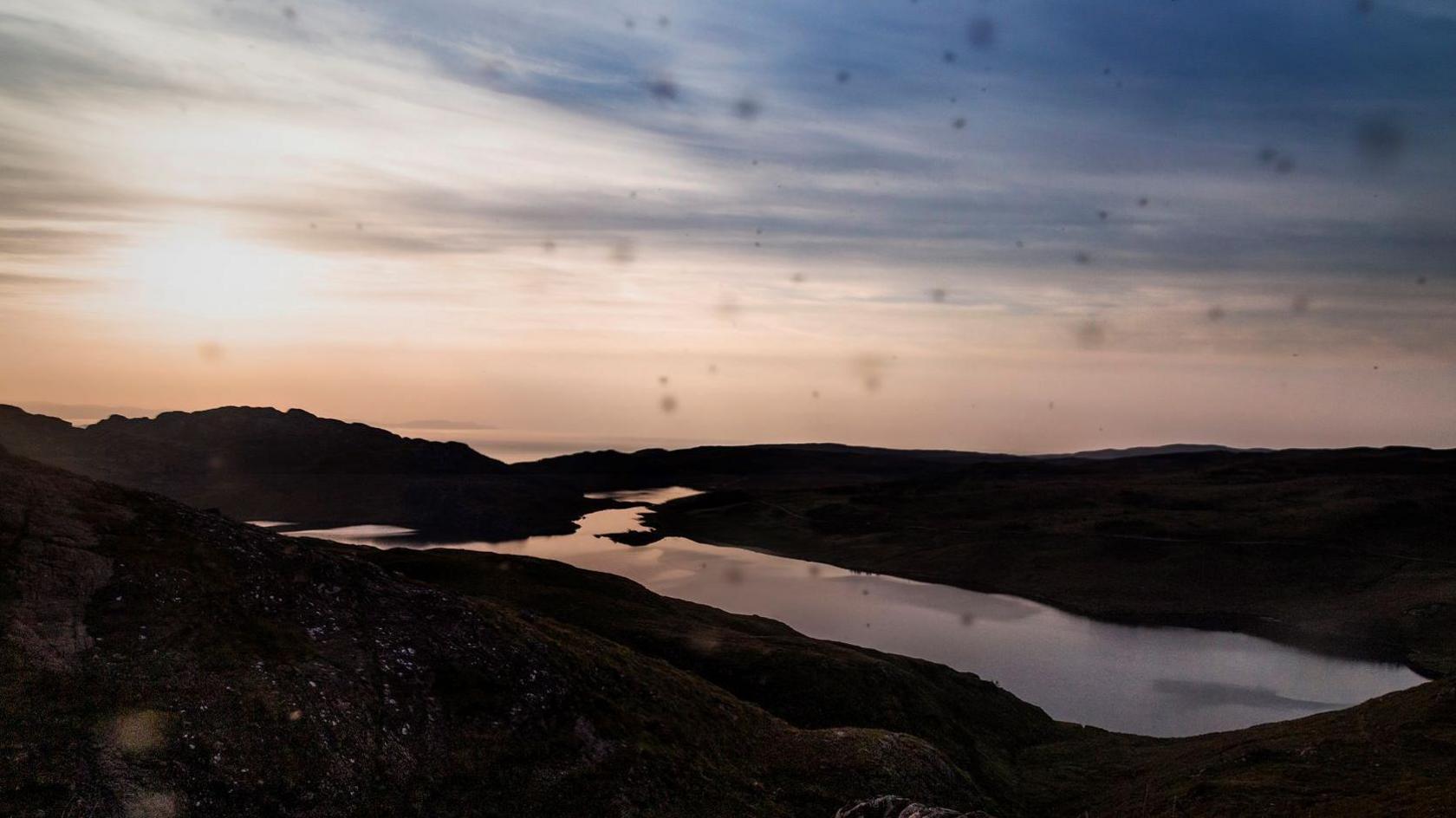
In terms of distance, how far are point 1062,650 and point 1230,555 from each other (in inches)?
2538

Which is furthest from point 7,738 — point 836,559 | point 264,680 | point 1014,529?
point 1014,529

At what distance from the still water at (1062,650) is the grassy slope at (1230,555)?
8.83m

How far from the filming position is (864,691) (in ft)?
191

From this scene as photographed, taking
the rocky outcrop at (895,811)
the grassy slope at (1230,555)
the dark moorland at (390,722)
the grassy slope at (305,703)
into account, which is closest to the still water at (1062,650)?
the grassy slope at (1230,555)

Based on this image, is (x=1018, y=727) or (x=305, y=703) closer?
(x=305, y=703)

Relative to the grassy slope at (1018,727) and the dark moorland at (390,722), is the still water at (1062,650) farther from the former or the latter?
the dark moorland at (390,722)

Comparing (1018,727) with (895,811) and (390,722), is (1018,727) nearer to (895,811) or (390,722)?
(895,811)

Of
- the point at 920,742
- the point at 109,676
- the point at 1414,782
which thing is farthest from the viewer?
the point at 920,742

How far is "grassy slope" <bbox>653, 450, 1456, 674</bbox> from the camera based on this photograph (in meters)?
115

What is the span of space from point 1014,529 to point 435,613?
15685 cm

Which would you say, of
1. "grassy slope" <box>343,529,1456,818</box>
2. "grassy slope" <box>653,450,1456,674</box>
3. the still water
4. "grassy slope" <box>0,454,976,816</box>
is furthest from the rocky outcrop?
"grassy slope" <box>653,450,1456,674</box>

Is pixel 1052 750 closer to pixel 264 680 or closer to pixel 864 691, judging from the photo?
pixel 864 691

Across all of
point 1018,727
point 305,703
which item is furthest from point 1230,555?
point 305,703

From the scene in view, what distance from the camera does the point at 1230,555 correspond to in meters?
146
